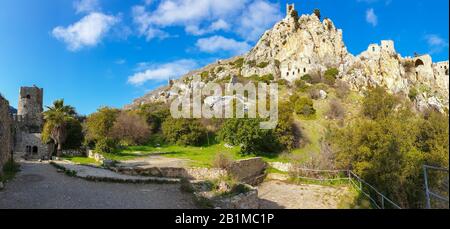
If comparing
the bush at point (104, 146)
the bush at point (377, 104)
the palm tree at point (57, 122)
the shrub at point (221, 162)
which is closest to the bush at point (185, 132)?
the bush at point (104, 146)

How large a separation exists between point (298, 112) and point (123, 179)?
3058 cm

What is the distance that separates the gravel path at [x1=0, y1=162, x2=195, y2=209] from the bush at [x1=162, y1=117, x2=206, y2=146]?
20532 mm

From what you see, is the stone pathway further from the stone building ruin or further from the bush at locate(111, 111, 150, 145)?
the stone building ruin

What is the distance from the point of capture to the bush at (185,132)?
1415 inches

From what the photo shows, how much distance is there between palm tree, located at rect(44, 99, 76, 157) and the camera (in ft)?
90.0

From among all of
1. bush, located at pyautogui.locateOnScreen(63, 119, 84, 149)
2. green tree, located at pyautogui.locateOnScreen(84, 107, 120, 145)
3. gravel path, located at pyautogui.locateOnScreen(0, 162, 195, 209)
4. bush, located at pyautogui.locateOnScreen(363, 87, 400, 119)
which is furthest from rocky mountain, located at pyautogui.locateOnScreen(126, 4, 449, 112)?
gravel path, located at pyautogui.locateOnScreen(0, 162, 195, 209)

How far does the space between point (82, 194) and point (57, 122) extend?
17.4 m

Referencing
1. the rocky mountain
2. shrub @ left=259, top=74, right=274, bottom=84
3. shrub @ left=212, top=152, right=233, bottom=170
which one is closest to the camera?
shrub @ left=212, top=152, right=233, bottom=170

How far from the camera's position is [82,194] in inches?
477

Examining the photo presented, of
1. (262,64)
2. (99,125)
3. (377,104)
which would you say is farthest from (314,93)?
(99,125)

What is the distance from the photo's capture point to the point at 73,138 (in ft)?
101

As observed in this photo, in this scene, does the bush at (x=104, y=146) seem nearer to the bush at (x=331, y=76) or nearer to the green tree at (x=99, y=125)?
the green tree at (x=99, y=125)
